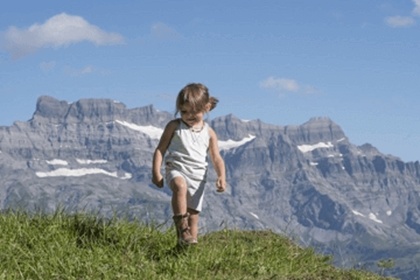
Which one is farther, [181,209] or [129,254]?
[181,209]

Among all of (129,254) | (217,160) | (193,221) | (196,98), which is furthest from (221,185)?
(129,254)

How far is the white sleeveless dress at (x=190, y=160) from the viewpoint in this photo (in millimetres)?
11438

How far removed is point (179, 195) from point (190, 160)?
0.65 m

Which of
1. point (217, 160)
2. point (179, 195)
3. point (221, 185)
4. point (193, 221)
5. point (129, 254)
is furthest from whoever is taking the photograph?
point (217, 160)

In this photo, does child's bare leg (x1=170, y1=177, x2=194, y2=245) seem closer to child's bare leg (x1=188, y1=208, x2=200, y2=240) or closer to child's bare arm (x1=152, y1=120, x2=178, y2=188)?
child's bare leg (x1=188, y1=208, x2=200, y2=240)

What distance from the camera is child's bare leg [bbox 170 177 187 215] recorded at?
1119cm

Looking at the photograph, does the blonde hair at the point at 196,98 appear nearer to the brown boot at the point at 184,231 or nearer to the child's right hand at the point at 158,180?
the child's right hand at the point at 158,180

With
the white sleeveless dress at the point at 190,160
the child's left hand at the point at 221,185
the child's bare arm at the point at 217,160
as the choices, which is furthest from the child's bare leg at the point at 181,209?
A: the child's bare arm at the point at 217,160

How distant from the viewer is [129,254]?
11.0 m

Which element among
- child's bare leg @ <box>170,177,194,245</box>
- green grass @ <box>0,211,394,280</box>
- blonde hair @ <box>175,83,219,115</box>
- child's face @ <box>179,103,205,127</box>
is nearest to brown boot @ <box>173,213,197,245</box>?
child's bare leg @ <box>170,177,194,245</box>

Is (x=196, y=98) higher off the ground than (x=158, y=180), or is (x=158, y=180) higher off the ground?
(x=196, y=98)

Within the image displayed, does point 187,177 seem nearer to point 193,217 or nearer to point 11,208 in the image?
point 193,217

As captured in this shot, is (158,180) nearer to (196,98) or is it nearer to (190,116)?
(190,116)

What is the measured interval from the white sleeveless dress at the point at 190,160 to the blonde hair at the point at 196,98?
13.6 inches
